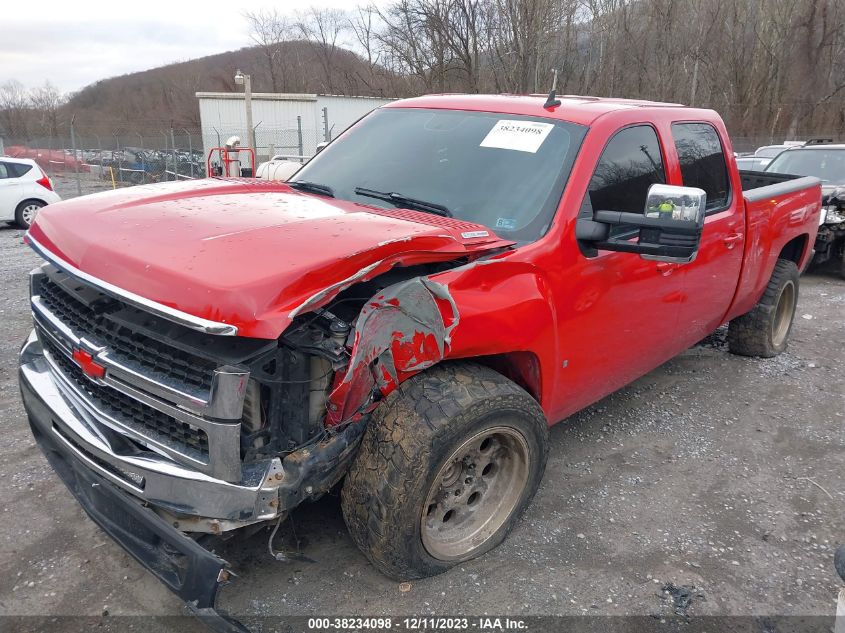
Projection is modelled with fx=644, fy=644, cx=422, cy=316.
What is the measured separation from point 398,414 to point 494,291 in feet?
2.08

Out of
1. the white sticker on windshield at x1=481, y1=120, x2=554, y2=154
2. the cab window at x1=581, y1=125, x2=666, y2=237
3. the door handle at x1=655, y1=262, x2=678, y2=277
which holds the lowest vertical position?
the door handle at x1=655, y1=262, x2=678, y2=277

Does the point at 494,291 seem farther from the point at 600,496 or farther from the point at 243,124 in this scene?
the point at 243,124

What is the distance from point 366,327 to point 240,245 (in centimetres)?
54

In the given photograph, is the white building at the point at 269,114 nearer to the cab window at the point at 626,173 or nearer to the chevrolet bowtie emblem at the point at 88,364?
the cab window at the point at 626,173

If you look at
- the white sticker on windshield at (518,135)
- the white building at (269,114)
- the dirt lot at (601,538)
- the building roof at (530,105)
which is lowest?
the dirt lot at (601,538)

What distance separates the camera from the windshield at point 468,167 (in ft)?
9.99

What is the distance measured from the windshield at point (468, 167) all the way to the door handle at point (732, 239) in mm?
1574

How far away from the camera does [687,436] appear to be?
13.9ft

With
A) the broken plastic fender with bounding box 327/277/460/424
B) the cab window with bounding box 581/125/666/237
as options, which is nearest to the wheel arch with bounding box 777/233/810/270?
the cab window with bounding box 581/125/666/237

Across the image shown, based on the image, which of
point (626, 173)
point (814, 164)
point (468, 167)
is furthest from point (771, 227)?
point (814, 164)

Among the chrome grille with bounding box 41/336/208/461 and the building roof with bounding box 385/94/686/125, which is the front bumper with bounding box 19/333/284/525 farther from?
the building roof with bounding box 385/94/686/125

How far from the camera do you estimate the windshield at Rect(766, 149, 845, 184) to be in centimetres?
943

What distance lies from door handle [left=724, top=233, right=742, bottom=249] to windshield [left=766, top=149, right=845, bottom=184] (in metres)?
6.22

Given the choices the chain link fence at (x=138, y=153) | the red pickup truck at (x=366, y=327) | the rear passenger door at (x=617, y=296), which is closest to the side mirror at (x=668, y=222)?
the red pickup truck at (x=366, y=327)
